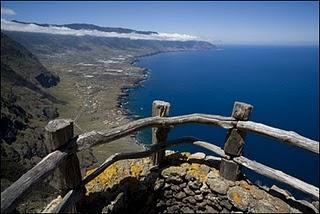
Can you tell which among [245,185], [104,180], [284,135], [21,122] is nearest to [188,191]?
[245,185]

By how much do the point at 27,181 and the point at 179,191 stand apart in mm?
3597

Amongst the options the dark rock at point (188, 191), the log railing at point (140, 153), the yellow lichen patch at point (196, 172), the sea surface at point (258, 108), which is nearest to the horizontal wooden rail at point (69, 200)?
the log railing at point (140, 153)

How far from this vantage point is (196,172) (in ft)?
21.4

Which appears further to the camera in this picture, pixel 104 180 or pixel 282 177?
pixel 104 180

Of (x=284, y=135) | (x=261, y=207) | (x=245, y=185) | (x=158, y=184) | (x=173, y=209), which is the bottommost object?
(x=173, y=209)

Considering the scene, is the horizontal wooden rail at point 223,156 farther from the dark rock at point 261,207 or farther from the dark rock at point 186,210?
the dark rock at point 186,210

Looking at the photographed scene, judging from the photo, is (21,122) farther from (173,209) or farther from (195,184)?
(195,184)

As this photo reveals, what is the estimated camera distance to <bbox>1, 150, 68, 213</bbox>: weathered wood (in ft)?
11.3

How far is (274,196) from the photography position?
227 inches

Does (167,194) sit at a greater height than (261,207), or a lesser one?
lesser

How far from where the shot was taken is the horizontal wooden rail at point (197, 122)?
492 cm

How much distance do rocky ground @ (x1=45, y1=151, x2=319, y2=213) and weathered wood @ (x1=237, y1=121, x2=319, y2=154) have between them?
121 centimetres

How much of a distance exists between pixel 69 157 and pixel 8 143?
122 meters

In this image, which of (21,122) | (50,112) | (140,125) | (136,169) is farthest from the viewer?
(50,112)
